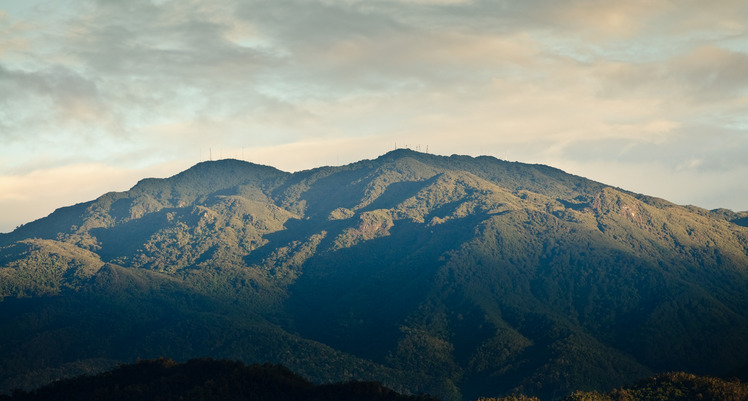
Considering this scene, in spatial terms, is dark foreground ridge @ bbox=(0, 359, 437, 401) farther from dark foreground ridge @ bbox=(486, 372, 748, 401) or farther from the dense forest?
dark foreground ridge @ bbox=(486, 372, 748, 401)

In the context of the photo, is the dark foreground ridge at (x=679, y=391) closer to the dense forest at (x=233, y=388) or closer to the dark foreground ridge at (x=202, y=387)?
the dense forest at (x=233, y=388)

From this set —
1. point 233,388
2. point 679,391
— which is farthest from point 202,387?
point 679,391

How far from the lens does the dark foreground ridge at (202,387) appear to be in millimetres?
162000

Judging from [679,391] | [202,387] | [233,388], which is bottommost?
[679,391]

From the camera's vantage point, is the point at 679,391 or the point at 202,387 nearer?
the point at 202,387

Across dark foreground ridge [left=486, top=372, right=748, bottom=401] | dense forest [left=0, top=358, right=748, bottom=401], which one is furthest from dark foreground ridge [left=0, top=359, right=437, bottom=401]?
dark foreground ridge [left=486, top=372, right=748, bottom=401]

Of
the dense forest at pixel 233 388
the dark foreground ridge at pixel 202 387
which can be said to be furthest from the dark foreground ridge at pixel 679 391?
the dark foreground ridge at pixel 202 387

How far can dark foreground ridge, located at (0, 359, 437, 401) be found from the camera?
162000 mm

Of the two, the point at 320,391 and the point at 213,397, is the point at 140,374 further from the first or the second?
the point at 320,391

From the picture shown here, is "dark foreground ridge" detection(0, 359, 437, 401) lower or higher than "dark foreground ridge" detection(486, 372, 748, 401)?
higher

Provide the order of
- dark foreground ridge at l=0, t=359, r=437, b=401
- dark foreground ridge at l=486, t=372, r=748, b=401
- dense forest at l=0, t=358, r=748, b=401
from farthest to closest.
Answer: dark foreground ridge at l=486, t=372, r=748, b=401
dense forest at l=0, t=358, r=748, b=401
dark foreground ridge at l=0, t=359, r=437, b=401

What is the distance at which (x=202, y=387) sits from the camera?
162250 mm

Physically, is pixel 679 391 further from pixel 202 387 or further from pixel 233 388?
pixel 202 387

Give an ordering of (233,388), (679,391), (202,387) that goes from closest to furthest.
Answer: (202,387), (233,388), (679,391)
